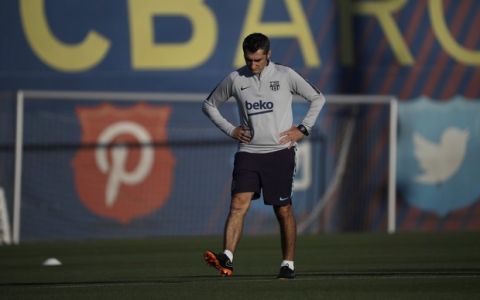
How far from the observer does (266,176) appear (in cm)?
1157

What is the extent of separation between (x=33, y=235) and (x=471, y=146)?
8620 mm

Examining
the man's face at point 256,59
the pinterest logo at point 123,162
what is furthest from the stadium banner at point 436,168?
the man's face at point 256,59

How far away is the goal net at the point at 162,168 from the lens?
20984 mm

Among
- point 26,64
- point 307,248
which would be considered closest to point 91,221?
point 26,64

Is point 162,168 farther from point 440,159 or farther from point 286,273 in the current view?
point 286,273

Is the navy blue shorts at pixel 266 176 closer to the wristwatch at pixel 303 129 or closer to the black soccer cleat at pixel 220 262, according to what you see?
the wristwatch at pixel 303 129

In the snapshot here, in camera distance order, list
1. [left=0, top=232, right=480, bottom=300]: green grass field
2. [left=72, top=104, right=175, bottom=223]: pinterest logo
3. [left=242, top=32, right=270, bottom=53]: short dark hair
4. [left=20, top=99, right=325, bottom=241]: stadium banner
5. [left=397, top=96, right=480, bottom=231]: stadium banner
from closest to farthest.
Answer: [left=0, top=232, right=480, bottom=300]: green grass field → [left=242, top=32, right=270, bottom=53]: short dark hair → [left=20, top=99, right=325, bottom=241]: stadium banner → [left=72, top=104, right=175, bottom=223]: pinterest logo → [left=397, top=96, right=480, bottom=231]: stadium banner

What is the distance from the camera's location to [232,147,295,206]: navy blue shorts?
1152 centimetres

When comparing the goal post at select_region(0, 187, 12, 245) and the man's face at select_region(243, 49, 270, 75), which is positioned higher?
the goal post at select_region(0, 187, 12, 245)

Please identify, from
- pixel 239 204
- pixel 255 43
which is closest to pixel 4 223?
pixel 239 204

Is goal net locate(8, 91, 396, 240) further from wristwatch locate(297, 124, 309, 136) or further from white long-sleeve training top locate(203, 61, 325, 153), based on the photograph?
wristwatch locate(297, 124, 309, 136)

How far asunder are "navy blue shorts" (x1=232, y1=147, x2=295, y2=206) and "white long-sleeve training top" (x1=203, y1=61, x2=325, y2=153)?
0.08 m

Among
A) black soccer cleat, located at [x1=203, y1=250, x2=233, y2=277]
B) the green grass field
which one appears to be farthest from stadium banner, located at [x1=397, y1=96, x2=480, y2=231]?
black soccer cleat, located at [x1=203, y1=250, x2=233, y2=277]

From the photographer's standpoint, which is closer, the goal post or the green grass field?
the green grass field
